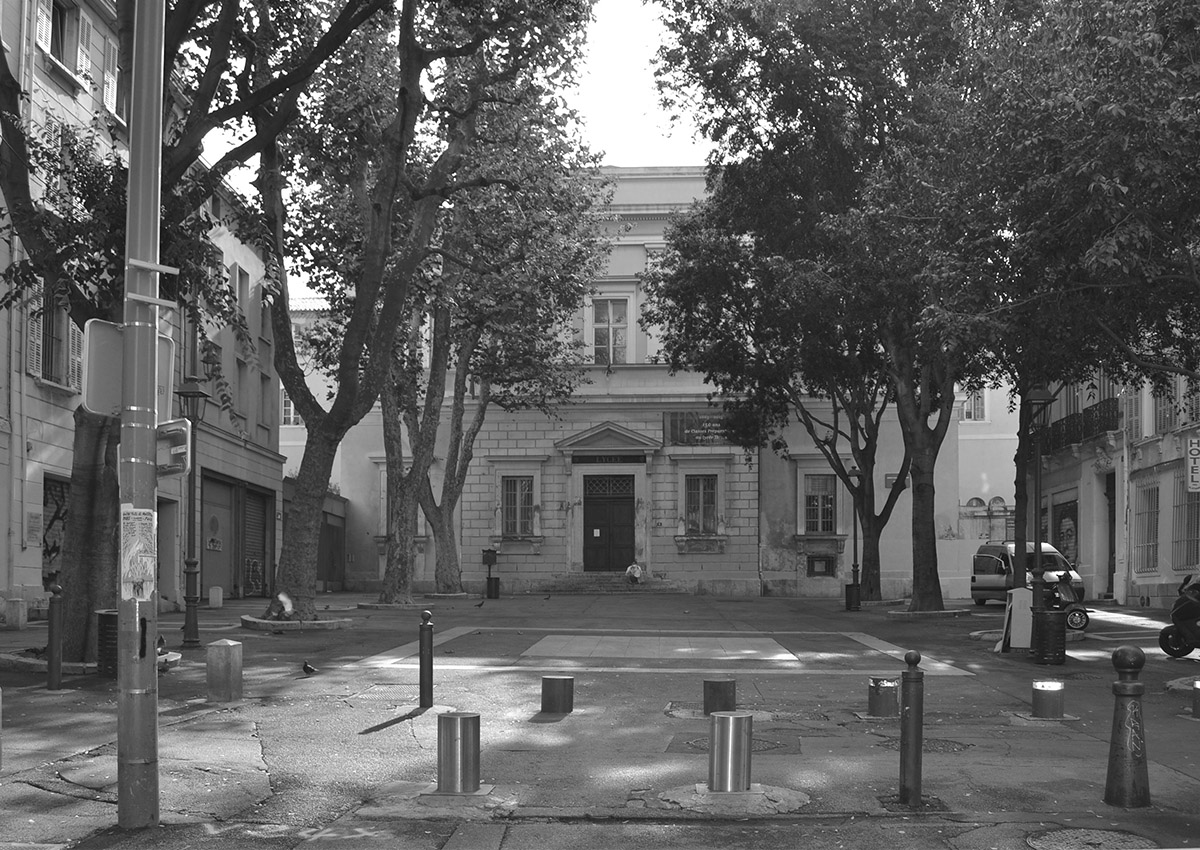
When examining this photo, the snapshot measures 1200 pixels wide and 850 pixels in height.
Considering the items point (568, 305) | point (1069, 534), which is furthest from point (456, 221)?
point (1069, 534)

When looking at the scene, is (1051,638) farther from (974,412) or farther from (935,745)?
(974,412)

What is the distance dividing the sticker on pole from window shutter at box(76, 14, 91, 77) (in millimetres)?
19587

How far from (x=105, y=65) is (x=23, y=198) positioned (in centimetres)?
1285

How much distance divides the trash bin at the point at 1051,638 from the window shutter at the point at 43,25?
18961 mm

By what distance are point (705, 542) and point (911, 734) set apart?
35.0 metres

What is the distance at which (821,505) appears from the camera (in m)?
43.4

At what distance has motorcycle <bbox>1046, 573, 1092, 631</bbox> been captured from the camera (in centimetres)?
2364

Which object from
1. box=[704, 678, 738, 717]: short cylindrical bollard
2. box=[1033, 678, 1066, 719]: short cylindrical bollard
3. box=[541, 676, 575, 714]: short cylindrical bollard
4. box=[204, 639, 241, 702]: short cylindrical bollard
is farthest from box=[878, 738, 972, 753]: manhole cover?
box=[204, 639, 241, 702]: short cylindrical bollard

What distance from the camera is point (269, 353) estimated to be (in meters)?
40.9

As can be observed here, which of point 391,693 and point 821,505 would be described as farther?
point 821,505

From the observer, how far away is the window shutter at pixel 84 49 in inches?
973

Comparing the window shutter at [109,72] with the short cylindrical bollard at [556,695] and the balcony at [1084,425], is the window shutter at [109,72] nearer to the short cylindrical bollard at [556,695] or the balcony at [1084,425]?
the short cylindrical bollard at [556,695]

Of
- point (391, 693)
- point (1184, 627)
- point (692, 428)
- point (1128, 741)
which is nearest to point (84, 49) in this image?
point (391, 693)

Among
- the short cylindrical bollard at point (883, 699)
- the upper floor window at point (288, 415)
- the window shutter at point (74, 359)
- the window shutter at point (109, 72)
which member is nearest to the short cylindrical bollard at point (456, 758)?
the short cylindrical bollard at point (883, 699)
